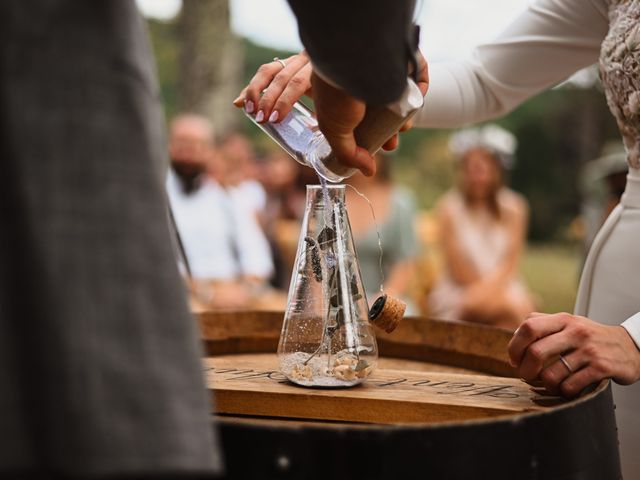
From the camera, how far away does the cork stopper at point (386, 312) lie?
1.19 metres

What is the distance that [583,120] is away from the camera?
15086mm

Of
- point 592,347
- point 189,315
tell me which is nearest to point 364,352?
point 592,347

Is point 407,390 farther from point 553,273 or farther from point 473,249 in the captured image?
point 553,273

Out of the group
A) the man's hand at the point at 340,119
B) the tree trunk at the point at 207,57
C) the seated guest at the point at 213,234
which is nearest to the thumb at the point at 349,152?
the man's hand at the point at 340,119

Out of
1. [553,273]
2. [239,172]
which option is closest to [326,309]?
[239,172]

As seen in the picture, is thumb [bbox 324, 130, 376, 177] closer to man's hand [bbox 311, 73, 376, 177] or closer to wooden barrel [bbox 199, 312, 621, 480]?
man's hand [bbox 311, 73, 376, 177]

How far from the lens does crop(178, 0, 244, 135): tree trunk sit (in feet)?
26.7

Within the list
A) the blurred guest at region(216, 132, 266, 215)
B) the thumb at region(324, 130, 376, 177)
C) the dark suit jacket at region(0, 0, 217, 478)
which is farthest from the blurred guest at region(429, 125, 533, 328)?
the dark suit jacket at region(0, 0, 217, 478)

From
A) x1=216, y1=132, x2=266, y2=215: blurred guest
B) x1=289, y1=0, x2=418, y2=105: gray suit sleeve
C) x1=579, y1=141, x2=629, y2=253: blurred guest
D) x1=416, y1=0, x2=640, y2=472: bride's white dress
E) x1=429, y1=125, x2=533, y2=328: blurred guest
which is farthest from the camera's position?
x1=216, y1=132, x2=266, y2=215: blurred guest

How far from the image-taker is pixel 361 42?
83cm

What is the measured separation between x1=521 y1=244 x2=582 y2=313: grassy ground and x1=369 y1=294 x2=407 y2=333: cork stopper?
903cm

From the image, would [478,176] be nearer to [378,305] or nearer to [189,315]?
[378,305]

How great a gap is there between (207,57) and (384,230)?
13.6 ft

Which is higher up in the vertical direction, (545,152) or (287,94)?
(545,152)
